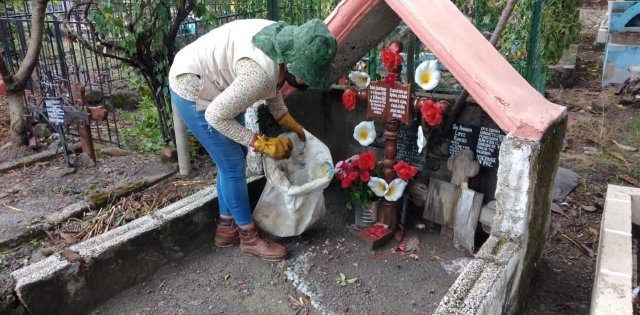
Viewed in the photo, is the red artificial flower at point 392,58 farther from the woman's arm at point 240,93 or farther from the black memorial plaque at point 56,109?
the black memorial plaque at point 56,109

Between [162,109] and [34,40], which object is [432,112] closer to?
[162,109]

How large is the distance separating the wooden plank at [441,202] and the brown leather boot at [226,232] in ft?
4.15

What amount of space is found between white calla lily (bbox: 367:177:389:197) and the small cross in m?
0.42

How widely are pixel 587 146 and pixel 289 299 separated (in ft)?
12.7

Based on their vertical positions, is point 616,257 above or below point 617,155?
above

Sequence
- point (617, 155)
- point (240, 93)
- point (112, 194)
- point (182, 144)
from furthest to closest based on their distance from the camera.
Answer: point (617, 155) → point (182, 144) → point (112, 194) → point (240, 93)

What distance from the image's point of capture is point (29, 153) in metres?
4.33

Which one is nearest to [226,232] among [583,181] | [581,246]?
A: [581,246]

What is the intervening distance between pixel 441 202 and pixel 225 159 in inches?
55.7

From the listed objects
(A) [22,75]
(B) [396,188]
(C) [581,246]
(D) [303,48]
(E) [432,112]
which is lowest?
(C) [581,246]

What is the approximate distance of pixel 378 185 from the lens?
3141 millimetres

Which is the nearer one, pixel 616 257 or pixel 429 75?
pixel 616 257

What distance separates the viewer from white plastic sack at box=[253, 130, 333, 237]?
9.96 ft

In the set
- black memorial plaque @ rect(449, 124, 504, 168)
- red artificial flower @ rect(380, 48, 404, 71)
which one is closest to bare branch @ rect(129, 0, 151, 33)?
red artificial flower @ rect(380, 48, 404, 71)
